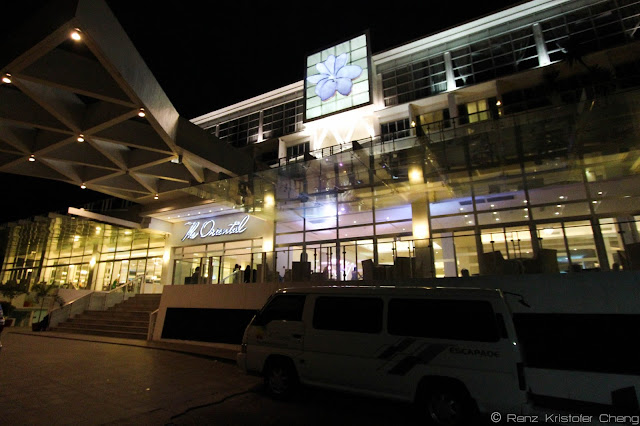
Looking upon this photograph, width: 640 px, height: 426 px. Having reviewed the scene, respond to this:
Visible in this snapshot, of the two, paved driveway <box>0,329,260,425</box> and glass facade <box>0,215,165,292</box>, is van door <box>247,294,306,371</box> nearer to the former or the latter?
paved driveway <box>0,329,260,425</box>

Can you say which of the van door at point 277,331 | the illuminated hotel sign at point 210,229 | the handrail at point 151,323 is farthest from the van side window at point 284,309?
the illuminated hotel sign at point 210,229

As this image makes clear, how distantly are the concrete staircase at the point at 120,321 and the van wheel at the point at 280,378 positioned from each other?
10.3 meters

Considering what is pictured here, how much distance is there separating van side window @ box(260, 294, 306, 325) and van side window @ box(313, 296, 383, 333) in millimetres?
366

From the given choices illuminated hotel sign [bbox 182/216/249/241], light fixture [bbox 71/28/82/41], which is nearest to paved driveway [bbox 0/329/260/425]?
light fixture [bbox 71/28/82/41]

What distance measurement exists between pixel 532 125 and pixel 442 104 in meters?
10.2

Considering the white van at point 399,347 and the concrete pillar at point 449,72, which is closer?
the white van at point 399,347

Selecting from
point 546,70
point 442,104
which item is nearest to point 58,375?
point 442,104

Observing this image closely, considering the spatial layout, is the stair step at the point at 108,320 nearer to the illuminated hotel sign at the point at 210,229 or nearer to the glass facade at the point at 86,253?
the glass facade at the point at 86,253

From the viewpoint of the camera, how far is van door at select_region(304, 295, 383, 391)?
Result: 5199 millimetres

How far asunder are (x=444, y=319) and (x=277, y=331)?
2975mm

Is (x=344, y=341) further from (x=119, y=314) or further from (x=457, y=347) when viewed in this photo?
(x=119, y=314)

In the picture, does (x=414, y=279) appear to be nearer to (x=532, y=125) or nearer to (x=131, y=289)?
(x=532, y=125)

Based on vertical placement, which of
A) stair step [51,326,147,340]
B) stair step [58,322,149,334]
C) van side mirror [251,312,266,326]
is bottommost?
stair step [51,326,147,340]

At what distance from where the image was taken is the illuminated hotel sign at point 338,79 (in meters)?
19.7
